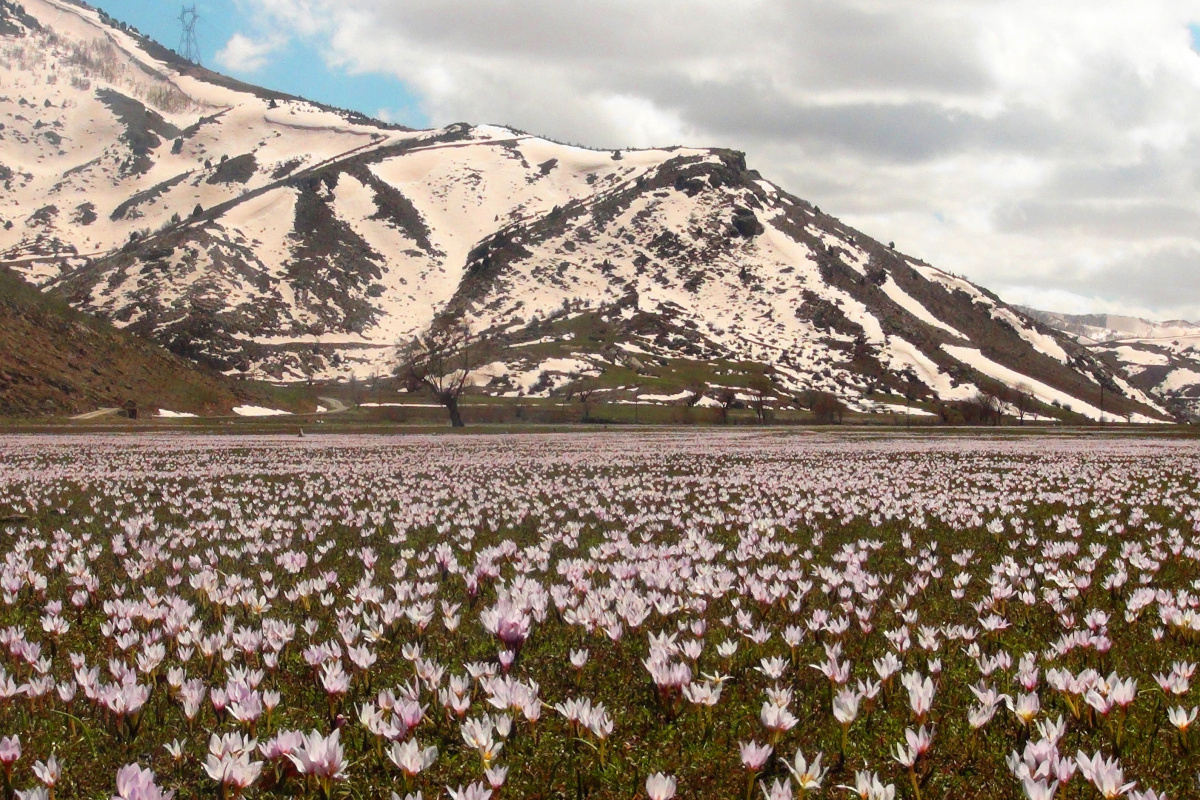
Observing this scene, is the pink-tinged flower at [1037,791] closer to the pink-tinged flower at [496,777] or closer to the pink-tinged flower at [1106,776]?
the pink-tinged flower at [1106,776]

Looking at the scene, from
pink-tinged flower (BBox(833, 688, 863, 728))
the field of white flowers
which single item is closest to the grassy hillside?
the field of white flowers

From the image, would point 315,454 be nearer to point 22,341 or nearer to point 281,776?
point 281,776

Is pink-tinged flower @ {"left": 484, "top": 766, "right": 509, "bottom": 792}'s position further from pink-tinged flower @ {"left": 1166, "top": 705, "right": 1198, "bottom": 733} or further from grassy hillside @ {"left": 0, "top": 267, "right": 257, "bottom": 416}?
grassy hillside @ {"left": 0, "top": 267, "right": 257, "bottom": 416}

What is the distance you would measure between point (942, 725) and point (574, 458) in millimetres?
25550

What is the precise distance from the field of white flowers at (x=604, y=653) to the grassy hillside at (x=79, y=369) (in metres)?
66.8

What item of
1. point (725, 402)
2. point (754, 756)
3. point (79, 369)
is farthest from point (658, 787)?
point (725, 402)

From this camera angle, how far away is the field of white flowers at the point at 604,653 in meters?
4.73

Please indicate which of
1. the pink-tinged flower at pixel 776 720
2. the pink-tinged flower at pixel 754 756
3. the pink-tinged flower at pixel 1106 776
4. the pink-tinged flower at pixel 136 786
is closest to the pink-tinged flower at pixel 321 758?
the pink-tinged flower at pixel 136 786

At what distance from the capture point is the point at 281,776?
462 centimetres

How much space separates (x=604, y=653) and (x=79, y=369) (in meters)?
87.6

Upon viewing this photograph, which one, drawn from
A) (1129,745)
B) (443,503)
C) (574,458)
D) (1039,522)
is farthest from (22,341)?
(1129,745)

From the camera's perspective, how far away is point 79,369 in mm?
81500

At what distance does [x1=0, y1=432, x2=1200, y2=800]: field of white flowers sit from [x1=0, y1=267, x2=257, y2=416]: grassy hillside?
66758 millimetres

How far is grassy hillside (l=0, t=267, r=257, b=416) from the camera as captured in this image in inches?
2876
